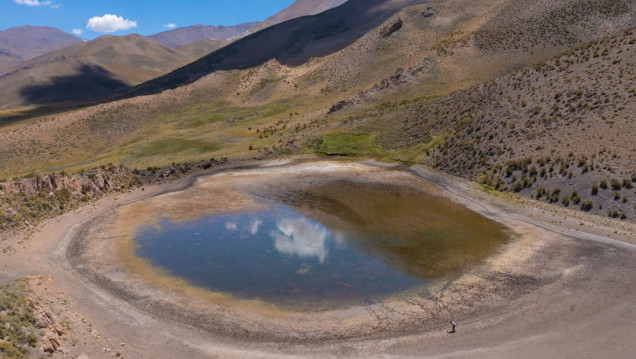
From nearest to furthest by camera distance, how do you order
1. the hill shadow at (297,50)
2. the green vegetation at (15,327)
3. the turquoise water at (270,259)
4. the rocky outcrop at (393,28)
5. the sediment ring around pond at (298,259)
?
1. the green vegetation at (15,327)
2. the sediment ring around pond at (298,259)
3. the turquoise water at (270,259)
4. the rocky outcrop at (393,28)
5. the hill shadow at (297,50)

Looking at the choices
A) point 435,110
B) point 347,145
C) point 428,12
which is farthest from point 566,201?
point 428,12

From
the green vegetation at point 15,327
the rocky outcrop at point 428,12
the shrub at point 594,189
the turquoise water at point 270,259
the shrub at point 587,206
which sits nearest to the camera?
the green vegetation at point 15,327

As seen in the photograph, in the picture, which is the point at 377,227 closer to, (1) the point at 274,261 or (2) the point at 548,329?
(1) the point at 274,261

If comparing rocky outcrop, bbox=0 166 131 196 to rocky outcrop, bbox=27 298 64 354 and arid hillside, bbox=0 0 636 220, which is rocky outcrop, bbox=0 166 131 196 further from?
rocky outcrop, bbox=27 298 64 354

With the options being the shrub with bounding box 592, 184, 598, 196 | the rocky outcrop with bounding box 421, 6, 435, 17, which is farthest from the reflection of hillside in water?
the rocky outcrop with bounding box 421, 6, 435, 17

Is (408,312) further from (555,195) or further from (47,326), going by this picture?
(555,195)

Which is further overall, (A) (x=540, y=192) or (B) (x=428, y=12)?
(B) (x=428, y=12)

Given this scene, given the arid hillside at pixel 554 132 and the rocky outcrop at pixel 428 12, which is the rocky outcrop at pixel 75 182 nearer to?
the arid hillside at pixel 554 132

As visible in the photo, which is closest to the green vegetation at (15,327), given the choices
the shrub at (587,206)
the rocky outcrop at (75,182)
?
A: the rocky outcrop at (75,182)
